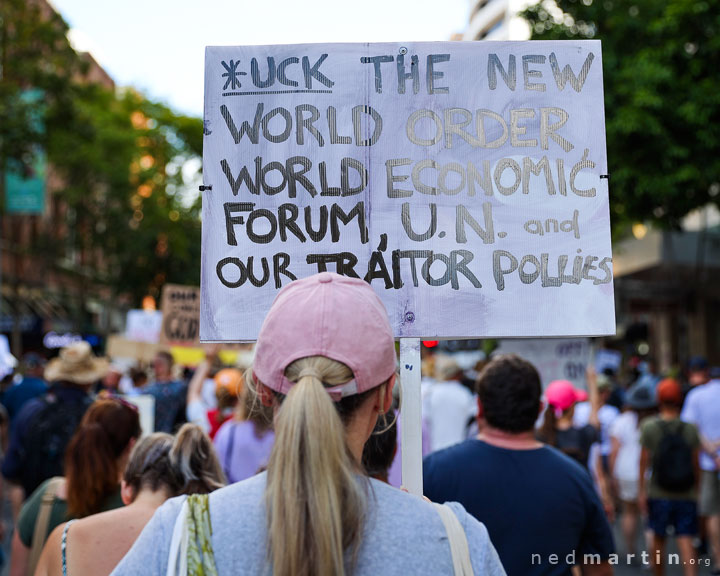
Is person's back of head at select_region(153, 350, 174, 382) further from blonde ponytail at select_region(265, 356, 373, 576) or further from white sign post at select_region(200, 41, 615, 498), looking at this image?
blonde ponytail at select_region(265, 356, 373, 576)

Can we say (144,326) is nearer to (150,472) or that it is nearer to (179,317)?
(179,317)

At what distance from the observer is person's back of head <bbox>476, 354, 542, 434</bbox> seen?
361 cm

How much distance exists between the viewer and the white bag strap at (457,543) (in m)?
1.63

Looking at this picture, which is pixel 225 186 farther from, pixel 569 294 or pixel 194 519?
pixel 194 519

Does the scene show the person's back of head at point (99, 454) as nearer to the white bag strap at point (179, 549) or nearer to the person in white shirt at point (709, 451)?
the white bag strap at point (179, 549)

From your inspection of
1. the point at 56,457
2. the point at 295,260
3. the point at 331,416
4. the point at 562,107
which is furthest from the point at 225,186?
the point at 56,457

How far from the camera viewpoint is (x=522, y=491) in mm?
3412

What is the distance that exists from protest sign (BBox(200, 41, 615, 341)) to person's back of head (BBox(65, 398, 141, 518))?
136cm

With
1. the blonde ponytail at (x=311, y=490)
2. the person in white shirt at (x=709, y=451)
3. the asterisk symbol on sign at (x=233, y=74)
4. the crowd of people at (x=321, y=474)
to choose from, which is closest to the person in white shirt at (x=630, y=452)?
the person in white shirt at (x=709, y=451)

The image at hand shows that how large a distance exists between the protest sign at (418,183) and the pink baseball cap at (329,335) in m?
0.91

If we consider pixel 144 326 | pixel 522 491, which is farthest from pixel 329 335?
pixel 144 326

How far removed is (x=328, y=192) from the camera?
2.75 m

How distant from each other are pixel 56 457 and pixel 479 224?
4.25 metres

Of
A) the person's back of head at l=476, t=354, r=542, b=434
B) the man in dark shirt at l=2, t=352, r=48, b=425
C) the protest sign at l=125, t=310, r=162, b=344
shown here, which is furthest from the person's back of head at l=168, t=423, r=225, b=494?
the protest sign at l=125, t=310, r=162, b=344
